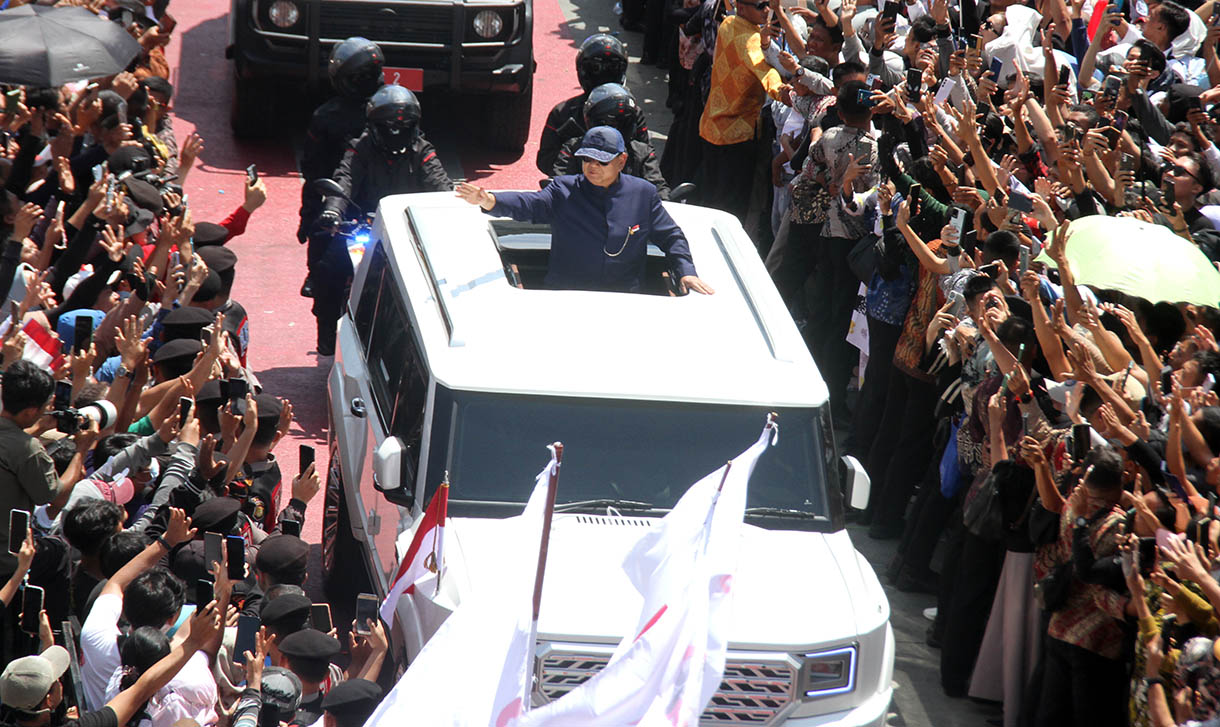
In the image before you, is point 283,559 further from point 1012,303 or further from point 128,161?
point 128,161

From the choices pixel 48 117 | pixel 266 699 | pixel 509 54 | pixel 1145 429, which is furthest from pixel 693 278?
pixel 509 54

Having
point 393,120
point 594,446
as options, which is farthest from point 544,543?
point 393,120

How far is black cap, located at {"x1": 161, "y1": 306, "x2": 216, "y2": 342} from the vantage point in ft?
27.6

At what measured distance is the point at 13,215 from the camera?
9273 mm

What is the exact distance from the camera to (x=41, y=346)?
25.2 feet

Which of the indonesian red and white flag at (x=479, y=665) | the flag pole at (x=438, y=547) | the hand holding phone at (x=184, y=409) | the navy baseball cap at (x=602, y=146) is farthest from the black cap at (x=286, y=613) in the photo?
the navy baseball cap at (x=602, y=146)

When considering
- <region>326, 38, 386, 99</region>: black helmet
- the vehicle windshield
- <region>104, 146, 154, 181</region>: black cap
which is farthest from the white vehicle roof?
<region>326, 38, 386, 99</region>: black helmet

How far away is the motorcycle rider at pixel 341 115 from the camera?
11312 mm

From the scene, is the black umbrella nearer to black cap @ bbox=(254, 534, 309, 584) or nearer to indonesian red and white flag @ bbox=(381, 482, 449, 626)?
black cap @ bbox=(254, 534, 309, 584)

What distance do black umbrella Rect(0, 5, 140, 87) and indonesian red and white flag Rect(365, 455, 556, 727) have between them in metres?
7.13

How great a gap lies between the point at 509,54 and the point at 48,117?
495 centimetres

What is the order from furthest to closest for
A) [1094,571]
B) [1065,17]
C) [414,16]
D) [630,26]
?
[630,26] < [414,16] < [1065,17] < [1094,571]

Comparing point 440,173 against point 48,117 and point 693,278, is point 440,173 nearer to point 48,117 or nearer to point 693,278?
point 48,117

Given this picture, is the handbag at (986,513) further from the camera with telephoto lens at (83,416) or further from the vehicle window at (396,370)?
the camera with telephoto lens at (83,416)
